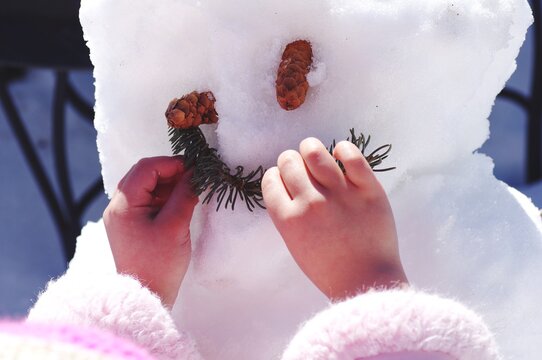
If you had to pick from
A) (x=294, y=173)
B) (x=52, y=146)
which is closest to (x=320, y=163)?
(x=294, y=173)

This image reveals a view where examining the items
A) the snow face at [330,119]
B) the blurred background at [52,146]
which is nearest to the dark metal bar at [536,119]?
the blurred background at [52,146]

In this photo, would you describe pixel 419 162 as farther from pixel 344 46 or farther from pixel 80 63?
pixel 80 63

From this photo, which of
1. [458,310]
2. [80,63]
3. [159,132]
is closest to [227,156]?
[159,132]

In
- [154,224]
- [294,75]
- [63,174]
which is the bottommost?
[63,174]

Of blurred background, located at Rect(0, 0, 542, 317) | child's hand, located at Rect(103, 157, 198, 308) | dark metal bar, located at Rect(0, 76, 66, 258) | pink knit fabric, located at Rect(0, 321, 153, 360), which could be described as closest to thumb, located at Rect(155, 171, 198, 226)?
child's hand, located at Rect(103, 157, 198, 308)

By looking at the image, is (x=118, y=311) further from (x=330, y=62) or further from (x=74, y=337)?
(x=330, y=62)

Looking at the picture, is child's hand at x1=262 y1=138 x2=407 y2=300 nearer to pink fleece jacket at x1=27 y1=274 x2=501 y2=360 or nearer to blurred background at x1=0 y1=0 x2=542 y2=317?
pink fleece jacket at x1=27 y1=274 x2=501 y2=360
